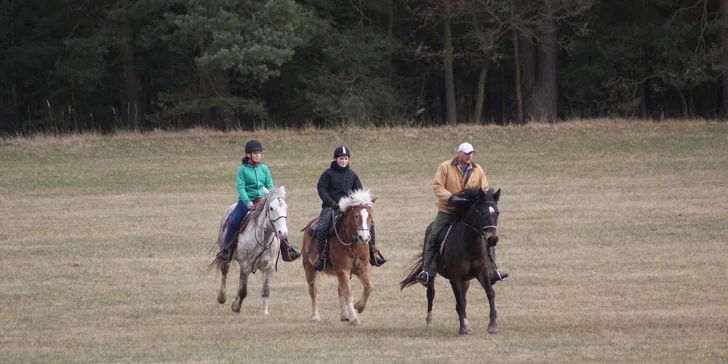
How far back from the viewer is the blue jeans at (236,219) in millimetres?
15094

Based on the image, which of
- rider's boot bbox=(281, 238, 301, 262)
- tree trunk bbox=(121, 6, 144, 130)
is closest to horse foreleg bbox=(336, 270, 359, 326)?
rider's boot bbox=(281, 238, 301, 262)

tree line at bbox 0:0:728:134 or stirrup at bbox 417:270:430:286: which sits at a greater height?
tree line at bbox 0:0:728:134

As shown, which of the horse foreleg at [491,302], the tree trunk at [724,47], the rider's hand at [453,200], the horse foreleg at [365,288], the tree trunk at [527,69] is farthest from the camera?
the tree trunk at [527,69]

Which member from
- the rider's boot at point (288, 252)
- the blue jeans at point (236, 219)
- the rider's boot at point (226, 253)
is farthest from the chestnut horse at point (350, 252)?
the rider's boot at point (226, 253)

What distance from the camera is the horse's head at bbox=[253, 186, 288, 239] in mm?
13781

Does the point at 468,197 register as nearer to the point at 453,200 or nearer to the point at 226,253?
the point at 453,200

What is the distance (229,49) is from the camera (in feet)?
137

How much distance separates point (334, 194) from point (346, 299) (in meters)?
1.41

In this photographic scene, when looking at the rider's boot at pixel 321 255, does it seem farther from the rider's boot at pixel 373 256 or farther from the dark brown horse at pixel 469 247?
the dark brown horse at pixel 469 247

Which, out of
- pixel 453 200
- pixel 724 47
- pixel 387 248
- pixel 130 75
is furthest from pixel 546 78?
pixel 453 200

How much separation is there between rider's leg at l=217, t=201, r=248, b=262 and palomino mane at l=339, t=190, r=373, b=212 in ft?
7.40

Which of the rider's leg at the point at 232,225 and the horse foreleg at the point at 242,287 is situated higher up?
the rider's leg at the point at 232,225

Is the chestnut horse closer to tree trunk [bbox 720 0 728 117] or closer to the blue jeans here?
the blue jeans

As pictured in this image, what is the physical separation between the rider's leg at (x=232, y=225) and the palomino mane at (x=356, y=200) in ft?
7.40
